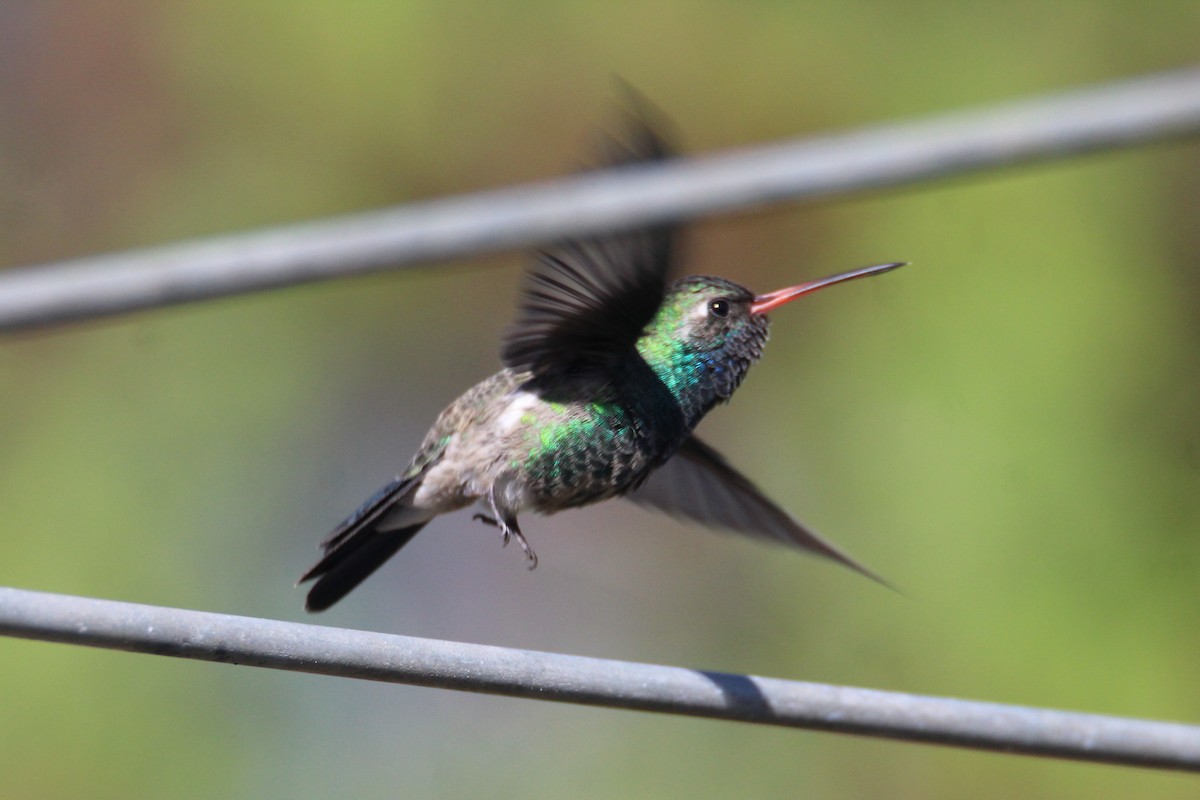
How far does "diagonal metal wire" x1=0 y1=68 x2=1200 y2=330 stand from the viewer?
194 centimetres

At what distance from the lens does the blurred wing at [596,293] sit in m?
2.07

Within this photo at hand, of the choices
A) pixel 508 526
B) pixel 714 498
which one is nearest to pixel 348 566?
pixel 508 526

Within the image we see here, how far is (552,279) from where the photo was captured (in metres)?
2.37

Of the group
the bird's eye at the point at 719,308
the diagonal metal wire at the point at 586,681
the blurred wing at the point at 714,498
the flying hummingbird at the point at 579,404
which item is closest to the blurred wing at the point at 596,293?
the flying hummingbird at the point at 579,404

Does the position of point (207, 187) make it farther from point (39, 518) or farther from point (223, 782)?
point (223, 782)

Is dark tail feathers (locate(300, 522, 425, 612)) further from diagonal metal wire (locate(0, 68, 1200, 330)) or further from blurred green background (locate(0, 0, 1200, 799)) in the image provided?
blurred green background (locate(0, 0, 1200, 799))

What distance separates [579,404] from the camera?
2652 millimetres

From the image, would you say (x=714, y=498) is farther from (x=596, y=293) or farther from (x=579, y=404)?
(x=596, y=293)

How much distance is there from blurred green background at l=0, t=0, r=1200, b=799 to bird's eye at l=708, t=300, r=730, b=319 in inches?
90.4

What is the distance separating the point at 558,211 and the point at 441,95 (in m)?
3.89

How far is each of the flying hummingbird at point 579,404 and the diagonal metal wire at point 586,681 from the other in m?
0.59

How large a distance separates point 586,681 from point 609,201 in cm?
76

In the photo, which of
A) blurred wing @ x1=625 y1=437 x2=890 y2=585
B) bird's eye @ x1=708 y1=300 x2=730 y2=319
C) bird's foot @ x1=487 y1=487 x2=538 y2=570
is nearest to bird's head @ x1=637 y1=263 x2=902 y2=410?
bird's eye @ x1=708 y1=300 x2=730 y2=319

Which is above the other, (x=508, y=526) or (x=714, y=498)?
(x=508, y=526)
